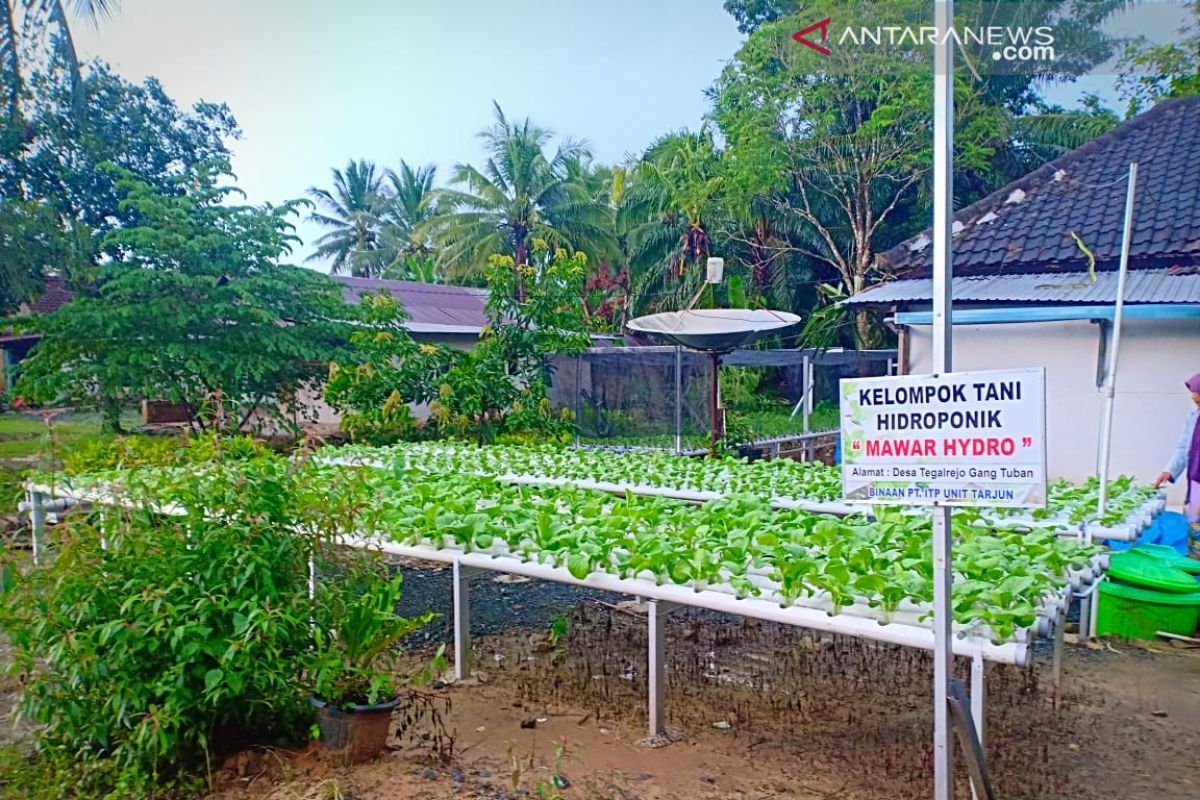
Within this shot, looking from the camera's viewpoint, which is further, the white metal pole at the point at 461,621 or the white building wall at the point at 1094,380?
the white building wall at the point at 1094,380

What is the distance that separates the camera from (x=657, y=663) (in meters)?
3.66

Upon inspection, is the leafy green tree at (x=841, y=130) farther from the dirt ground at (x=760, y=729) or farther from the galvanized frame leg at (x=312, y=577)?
the galvanized frame leg at (x=312, y=577)

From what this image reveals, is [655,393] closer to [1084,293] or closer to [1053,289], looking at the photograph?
[1053,289]

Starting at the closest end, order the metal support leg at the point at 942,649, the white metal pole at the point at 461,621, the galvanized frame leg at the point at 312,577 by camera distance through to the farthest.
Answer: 1. the metal support leg at the point at 942,649
2. the galvanized frame leg at the point at 312,577
3. the white metal pole at the point at 461,621

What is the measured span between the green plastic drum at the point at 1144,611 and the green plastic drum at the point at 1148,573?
0.04m

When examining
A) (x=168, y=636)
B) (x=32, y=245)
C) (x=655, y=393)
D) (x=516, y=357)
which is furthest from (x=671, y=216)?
(x=168, y=636)

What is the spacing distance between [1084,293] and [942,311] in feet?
18.6

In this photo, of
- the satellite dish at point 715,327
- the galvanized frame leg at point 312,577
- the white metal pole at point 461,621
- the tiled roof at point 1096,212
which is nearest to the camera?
the galvanized frame leg at point 312,577

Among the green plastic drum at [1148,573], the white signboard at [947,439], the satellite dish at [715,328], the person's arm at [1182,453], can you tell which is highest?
the satellite dish at [715,328]

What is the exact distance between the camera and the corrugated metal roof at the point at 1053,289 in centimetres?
660

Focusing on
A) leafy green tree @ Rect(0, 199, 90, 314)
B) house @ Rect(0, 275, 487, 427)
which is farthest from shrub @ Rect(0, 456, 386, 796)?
leafy green tree @ Rect(0, 199, 90, 314)

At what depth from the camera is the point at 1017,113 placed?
18.8 metres

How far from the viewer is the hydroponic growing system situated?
296 cm

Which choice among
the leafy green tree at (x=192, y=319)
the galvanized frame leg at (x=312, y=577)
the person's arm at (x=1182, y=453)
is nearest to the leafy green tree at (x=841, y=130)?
the leafy green tree at (x=192, y=319)
